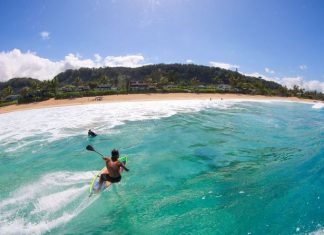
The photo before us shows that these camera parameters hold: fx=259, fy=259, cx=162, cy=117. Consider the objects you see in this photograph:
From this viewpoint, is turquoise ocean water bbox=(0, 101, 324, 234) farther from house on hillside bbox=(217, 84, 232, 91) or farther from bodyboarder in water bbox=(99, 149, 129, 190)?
house on hillside bbox=(217, 84, 232, 91)

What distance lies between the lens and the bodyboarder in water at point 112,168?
35.1 feet

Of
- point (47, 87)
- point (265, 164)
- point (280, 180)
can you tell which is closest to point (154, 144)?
point (265, 164)

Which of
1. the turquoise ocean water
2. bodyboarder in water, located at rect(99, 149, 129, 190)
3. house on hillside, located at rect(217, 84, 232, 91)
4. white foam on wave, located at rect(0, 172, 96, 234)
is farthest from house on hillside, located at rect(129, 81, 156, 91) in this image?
bodyboarder in water, located at rect(99, 149, 129, 190)

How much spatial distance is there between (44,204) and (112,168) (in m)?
3.20

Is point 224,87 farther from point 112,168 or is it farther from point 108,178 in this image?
point 112,168

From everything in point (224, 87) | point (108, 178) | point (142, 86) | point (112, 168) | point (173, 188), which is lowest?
point (173, 188)

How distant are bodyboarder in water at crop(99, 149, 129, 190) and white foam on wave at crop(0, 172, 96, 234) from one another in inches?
41.7

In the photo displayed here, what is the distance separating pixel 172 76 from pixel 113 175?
110 meters

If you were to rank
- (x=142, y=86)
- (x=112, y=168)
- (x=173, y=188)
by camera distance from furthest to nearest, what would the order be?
(x=142, y=86) → (x=173, y=188) → (x=112, y=168)

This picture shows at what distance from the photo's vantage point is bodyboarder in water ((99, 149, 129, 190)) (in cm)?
1070

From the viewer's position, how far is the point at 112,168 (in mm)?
10719

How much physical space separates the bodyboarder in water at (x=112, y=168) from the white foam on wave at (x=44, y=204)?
1059 mm

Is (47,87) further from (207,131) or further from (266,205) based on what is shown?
(266,205)

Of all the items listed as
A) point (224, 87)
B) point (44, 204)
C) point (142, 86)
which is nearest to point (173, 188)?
point (44, 204)
